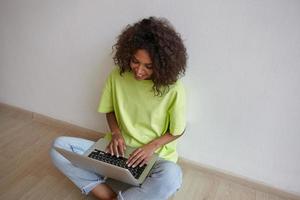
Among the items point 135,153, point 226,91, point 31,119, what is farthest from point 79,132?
point 226,91

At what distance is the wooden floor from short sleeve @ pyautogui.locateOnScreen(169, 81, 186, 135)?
32 cm

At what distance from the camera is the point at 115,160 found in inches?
40.4

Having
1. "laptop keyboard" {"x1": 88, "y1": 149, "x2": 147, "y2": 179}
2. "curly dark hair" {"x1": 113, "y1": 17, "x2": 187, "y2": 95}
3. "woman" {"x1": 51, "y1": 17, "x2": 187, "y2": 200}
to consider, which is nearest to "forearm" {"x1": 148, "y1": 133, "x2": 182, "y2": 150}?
"woman" {"x1": 51, "y1": 17, "x2": 187, "y2": 200}

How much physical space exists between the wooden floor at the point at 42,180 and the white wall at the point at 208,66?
3.2 inches

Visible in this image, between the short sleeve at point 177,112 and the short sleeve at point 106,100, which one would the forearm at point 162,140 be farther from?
the short sleeve at point 106,100

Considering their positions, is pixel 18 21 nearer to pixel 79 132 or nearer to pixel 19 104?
pixel 19 104

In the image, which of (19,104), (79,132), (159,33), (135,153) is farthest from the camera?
(19,104)

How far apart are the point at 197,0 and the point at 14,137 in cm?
115

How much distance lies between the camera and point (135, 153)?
1.04 metres

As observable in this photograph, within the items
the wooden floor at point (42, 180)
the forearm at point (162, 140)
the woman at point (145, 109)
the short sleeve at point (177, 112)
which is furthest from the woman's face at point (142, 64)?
the wooden floor at point (42, 180)

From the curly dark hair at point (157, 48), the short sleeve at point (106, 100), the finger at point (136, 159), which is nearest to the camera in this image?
the curly dark hair at point (157, 48)

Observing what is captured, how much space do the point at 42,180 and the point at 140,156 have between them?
1.60 feet

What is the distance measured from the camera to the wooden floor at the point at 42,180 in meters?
1.13

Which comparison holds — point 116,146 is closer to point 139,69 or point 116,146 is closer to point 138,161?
point 138,161
